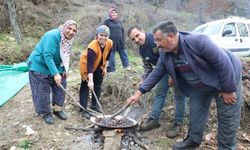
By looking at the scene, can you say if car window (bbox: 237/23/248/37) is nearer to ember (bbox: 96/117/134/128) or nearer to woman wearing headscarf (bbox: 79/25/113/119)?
woman wearing headscarf (bbox: 79/25/113/119)

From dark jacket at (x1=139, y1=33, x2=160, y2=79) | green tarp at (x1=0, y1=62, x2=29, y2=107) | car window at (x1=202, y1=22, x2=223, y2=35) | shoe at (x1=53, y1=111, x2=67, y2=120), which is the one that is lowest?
shoe at (x1=53, y1=111, x2=67, y2=120)

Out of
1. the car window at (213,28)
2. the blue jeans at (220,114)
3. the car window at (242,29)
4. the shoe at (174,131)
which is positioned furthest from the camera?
the car window at (242,29)

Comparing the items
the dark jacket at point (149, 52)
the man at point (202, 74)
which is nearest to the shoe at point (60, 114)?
the dark jacket at point (149, 52)

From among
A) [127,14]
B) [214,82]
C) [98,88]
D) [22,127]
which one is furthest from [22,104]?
[127,14]

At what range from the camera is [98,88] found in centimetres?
542

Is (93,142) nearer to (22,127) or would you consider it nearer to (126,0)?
(22,127)

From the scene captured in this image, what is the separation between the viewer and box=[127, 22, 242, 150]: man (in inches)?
134

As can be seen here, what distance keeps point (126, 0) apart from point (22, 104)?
608 inches

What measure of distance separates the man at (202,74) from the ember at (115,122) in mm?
781

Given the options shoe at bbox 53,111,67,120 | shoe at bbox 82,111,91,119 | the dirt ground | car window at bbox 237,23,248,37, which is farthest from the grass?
car window at bbox 237,23,248,37

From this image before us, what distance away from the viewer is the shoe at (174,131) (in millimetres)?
4785

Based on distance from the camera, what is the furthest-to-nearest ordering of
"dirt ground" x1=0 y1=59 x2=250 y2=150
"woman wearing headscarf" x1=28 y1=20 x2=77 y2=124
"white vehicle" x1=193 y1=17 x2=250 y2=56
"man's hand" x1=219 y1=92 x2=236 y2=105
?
1. "white vehicle" x1=193 y1=17 x2=250 y2=56
2. "woman wearing headscarf" x1=28 y1=20 x2=77 y2=124
3. "dirt ground" x1=0 y1=59 x2=250 y2=150
4. "man's hand" x1=219 y1=92 x2=236 y2=105

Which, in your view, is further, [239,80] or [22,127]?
[22,127]

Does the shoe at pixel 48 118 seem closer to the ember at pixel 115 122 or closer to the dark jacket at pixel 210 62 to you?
the ember at pixel 115 122
